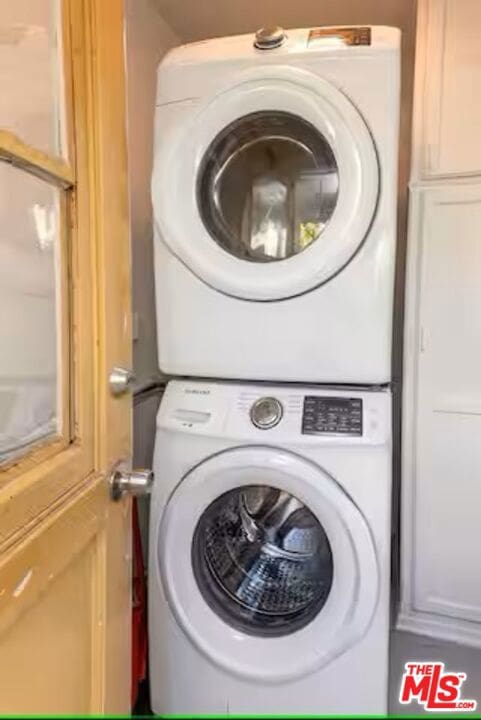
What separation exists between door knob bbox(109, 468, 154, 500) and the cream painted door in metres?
0.02

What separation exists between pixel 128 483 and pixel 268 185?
36.4 inches

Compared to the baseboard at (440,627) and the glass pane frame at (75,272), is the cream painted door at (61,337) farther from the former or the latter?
the baseboard at (440,627)

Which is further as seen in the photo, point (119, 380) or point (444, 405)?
point (444, 405)

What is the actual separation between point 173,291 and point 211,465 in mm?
451

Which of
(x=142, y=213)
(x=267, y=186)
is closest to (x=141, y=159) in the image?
(x=142, y=213)

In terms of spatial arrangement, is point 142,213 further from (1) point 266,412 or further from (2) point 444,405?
(2) point 444,405

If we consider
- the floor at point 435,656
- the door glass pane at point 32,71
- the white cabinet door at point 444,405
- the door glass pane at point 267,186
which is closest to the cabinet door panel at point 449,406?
the white cabinet door at point 444,405

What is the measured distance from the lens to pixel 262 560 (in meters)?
1.43

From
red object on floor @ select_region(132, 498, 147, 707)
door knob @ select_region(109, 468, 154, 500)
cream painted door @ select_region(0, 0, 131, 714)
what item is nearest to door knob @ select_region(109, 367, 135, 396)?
cream painted door @ select_region(0, 0, 131, 714)

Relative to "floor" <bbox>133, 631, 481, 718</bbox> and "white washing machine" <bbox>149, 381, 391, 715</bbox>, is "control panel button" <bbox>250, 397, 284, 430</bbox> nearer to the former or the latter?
"white washing machine" <bbox>149, 381, 391, 715</bbox>

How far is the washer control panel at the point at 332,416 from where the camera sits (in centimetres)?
122

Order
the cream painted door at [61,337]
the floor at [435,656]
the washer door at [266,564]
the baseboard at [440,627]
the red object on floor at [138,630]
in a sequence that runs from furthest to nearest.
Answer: the baseboard at [440,627]
the floor at [435,656]
the red object on floor at [138,630]
the washer door at [266,564]
the cream painted door at [61,337]

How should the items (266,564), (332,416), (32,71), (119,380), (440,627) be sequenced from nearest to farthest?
(32,71)
(119,380)
(332,416)
(266,564)
(440,627)

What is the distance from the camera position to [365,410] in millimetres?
1237
